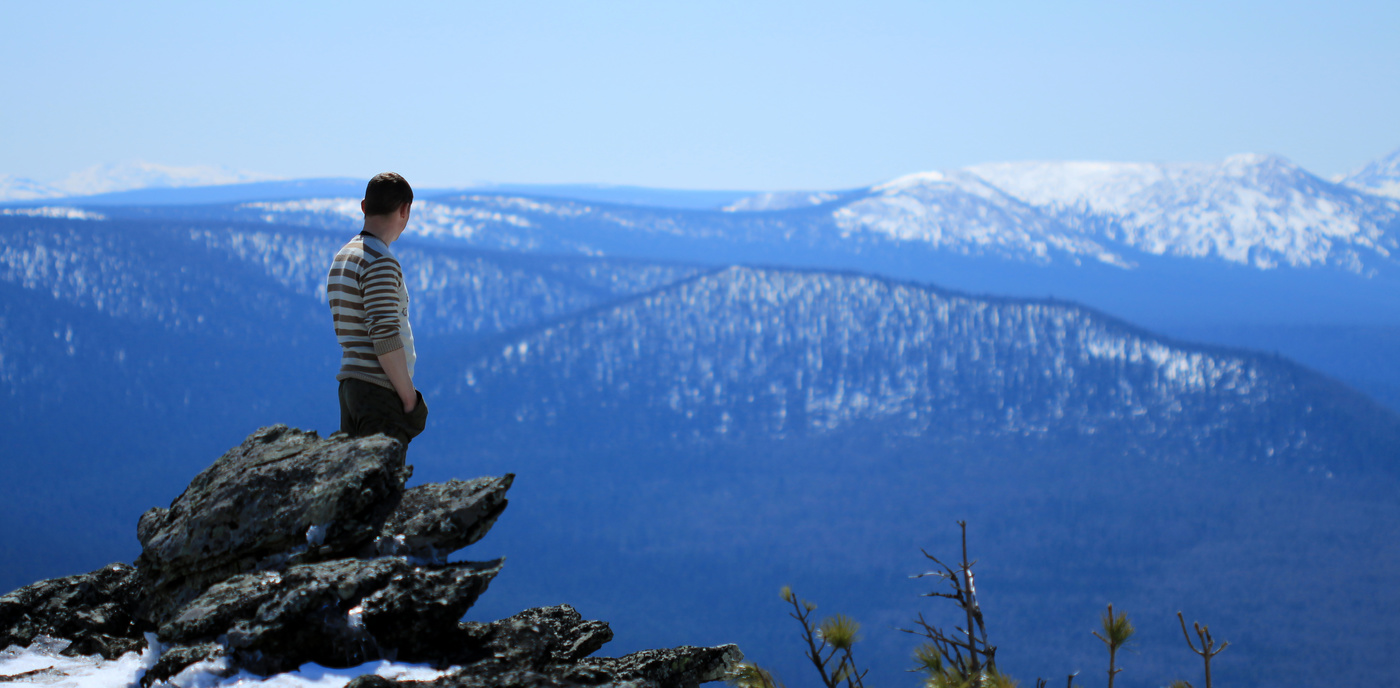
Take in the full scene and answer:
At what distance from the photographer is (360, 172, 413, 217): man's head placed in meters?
5.32

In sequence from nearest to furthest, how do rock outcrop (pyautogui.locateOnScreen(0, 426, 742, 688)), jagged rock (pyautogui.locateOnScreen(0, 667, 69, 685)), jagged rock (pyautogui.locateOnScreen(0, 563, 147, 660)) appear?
rock outcrop (pyautogui.locateOnScreen(0, 426, 742, 688)), jagged rock (pyautogui.locateOnScreen(0, 667, 69, 685)), jagged rock (pyautogui.locateOnScreen(0, 563, 147, 660))

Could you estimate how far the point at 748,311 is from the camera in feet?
352

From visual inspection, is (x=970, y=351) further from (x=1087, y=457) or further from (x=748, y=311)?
(x=748, y=311)

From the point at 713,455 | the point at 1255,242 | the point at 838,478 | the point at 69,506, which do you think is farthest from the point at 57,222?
the point at 1255,242

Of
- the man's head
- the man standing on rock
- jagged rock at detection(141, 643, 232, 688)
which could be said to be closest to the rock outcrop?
jagged rock at detection(141, 643, 232, 688)

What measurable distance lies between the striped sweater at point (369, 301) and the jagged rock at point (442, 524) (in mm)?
909

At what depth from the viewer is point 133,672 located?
15.8 feet

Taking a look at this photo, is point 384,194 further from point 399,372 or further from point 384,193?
point 399,372

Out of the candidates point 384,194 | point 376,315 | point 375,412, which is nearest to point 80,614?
point 375,412

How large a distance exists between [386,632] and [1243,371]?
403ft

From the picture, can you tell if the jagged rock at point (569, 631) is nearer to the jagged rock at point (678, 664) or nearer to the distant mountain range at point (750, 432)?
the jagged rock at point (678, 664)

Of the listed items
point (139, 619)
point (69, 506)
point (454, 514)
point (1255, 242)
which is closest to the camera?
point (454, 514)

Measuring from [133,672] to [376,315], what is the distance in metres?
2.41

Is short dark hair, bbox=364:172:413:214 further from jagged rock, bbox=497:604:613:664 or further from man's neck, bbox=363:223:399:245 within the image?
jagged rock, bbox=497:604:613:664
